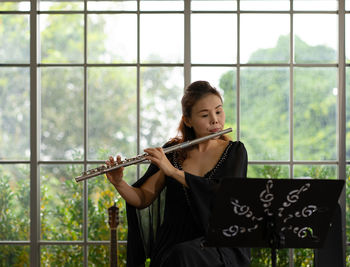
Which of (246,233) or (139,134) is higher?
(139,134)

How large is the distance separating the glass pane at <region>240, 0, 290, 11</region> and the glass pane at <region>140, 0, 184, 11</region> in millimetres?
463

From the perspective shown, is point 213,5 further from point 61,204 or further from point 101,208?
point 61,204

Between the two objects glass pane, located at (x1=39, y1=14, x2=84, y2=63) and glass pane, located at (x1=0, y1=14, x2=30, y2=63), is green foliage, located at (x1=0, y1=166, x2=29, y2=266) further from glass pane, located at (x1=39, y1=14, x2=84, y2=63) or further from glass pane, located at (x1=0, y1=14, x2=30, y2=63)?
glass pane, located at (x1=39, y1=14, x2=84, y2=63)

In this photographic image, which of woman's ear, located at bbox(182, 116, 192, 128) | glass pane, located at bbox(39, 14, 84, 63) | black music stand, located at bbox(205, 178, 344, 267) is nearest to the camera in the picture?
black music stand, located at bbox(205, 178, 344, 267)

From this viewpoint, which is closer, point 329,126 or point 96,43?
point 329,126

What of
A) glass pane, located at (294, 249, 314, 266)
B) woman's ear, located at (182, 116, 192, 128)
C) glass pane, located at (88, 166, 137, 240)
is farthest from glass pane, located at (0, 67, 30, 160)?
glass pane, located at (294, 249, 314, 266)

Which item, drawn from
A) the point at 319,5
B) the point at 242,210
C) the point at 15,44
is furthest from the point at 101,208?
the point at 319,5

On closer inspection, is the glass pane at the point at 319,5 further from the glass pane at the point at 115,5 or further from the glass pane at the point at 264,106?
the glass pane at the point at 115,5

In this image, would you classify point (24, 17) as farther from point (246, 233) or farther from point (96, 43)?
point (246, 233)

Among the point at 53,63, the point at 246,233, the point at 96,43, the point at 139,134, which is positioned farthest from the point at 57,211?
the point at 246,233

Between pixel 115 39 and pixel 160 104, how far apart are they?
647 mm

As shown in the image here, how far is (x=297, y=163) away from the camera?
3.88 meters

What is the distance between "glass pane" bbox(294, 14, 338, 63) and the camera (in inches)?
154

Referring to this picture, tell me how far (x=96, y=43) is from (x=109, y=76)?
0.31 meters
